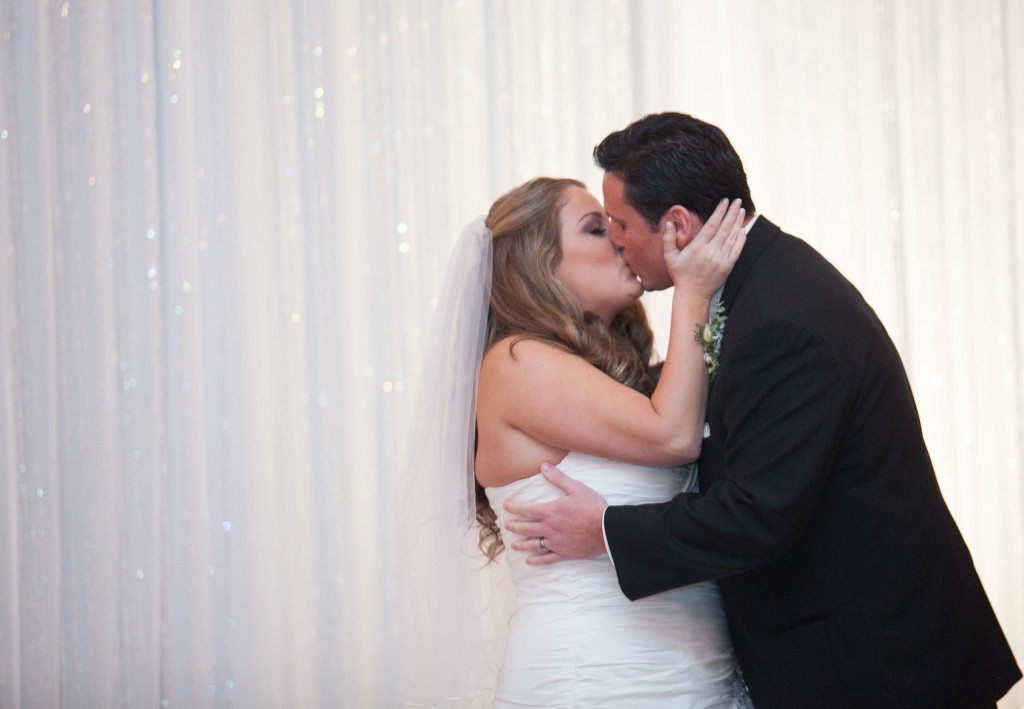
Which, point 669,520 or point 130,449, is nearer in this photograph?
point 669,520

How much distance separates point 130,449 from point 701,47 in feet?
8.62

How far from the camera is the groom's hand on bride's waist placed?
Result: 7.68ft

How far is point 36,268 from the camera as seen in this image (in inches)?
150

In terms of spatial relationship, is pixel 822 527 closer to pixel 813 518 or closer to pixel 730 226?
pixel 813 518

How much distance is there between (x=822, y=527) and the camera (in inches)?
84.0

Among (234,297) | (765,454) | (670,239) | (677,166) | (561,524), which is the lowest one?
(561,524)

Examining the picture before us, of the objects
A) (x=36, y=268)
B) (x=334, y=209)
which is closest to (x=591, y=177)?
(x=334, y=209)

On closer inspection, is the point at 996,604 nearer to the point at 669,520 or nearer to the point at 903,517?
the point at 903,517

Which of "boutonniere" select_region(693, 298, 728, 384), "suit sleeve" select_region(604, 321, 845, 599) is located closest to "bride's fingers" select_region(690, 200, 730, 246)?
"boutonniere" select_region(693, 298, 728, 384)

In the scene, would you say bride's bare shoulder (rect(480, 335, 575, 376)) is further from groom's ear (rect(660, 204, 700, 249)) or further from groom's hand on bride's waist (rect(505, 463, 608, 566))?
groom's ear (rect(660, 204, 700, 249))

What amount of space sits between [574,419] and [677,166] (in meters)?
0.62

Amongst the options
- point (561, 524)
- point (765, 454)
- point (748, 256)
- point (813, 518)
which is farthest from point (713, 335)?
point (561, 524)

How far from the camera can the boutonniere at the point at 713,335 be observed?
2262mm

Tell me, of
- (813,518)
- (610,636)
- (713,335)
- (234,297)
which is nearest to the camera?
(813,518)
